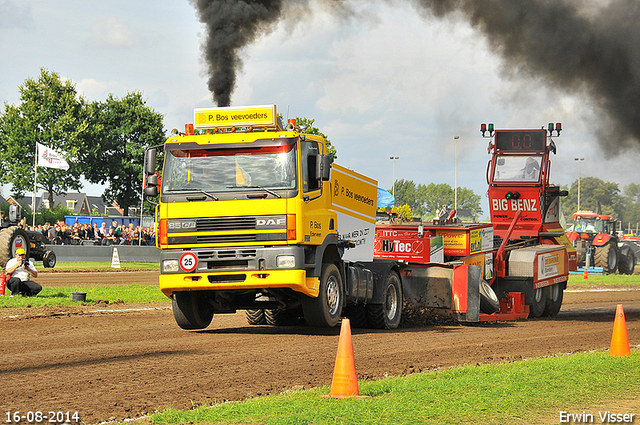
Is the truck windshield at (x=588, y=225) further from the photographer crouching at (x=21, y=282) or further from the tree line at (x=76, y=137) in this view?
the tree line at (x=76, y=137)

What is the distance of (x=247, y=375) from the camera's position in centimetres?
812

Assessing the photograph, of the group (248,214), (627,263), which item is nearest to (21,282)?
(248,214)

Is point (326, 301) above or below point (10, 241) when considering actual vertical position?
below

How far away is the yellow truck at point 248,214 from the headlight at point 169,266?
15 mm

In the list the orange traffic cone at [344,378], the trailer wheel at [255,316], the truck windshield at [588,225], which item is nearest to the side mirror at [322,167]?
the trailer wheel at [255,316]

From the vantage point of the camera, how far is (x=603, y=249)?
35.2m

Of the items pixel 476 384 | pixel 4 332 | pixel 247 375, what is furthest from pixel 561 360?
Answer: pixel 4 332

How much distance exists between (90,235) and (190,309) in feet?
87.7

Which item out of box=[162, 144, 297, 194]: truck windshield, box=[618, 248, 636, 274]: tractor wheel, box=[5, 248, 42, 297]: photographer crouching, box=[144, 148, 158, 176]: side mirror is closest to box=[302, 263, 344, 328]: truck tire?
box=[162, 144, 297, 194]: truck windshield

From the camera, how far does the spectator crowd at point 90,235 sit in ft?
115

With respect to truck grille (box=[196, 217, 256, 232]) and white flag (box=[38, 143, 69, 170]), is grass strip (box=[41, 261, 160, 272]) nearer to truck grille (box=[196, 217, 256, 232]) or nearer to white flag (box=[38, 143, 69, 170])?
white flag (box=[38, 143, 69, 170])

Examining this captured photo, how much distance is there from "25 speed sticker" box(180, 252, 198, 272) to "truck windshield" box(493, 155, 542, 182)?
32.8 ft

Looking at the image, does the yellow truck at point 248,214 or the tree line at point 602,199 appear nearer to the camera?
the yellow truck at point 248,214

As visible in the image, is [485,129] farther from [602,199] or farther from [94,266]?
[602,199]
